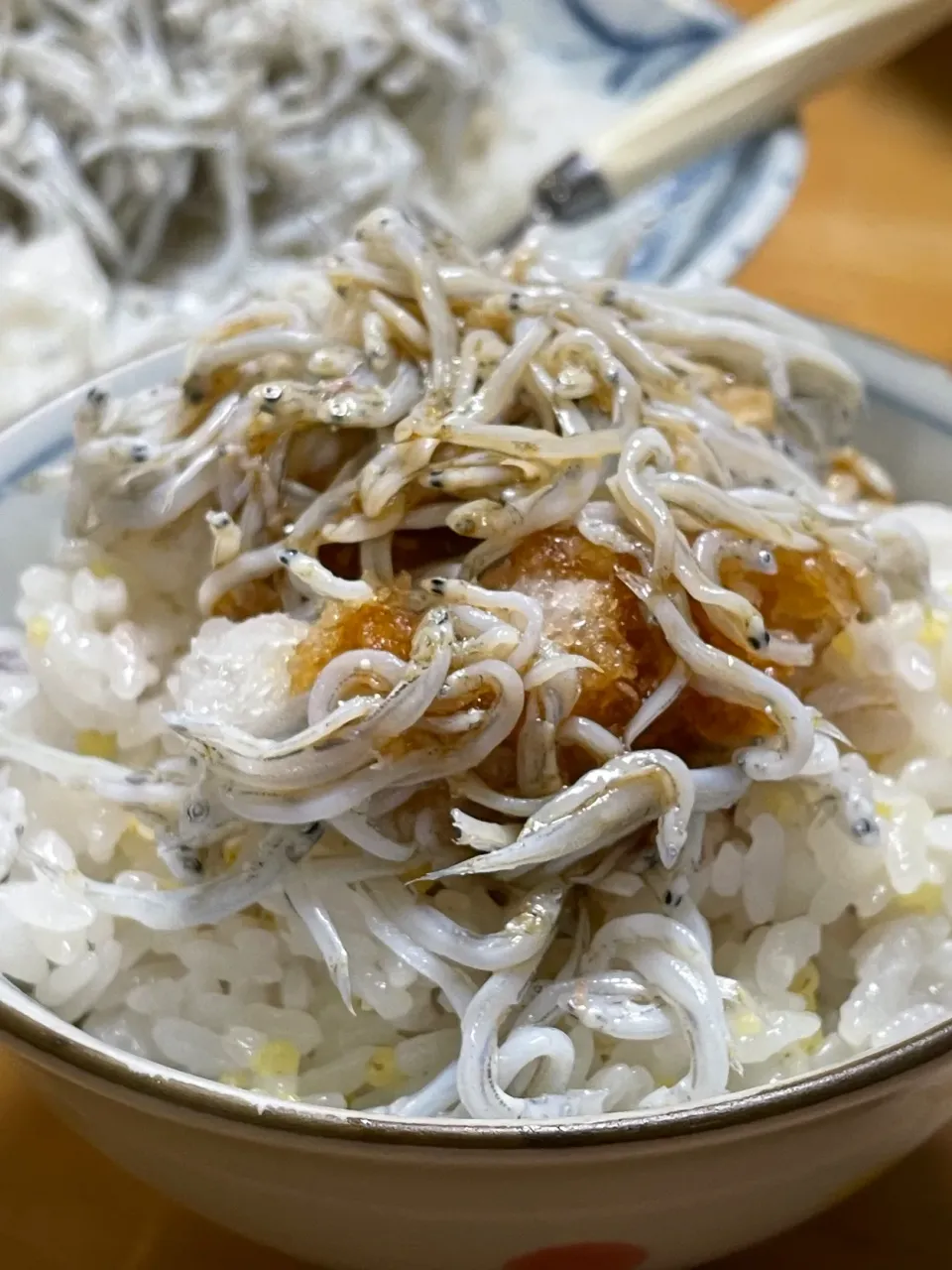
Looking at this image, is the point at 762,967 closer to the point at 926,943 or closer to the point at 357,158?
the point at 926,943

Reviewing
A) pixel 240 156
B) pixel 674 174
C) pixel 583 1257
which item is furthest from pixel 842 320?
pixel 583 1257

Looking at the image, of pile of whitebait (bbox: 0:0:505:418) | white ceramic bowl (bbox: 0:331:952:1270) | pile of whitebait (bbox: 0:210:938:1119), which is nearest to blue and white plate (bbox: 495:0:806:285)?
pile of whitebait (bbox: 0:0:505:418)

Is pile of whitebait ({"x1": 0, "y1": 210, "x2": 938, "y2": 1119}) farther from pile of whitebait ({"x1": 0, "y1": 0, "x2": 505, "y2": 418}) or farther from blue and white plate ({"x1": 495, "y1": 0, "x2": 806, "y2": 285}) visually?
pile of whitebait ({"x1": 0, "y1": 0, "x2": 505, "y2": 418})

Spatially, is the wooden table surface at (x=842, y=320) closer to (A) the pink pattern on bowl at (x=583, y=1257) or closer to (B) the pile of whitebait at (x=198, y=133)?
(A) the pink pattern on bowl at (x=583, y=1257)

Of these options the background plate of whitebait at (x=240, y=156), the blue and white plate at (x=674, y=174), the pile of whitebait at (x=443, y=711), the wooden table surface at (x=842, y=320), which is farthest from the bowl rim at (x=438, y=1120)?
the background plate of whitebait at (x=240, y=156)

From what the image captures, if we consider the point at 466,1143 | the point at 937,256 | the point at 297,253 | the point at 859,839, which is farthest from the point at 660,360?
the point at 937,256

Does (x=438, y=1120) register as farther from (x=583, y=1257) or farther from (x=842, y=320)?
(x=842, y=320)
